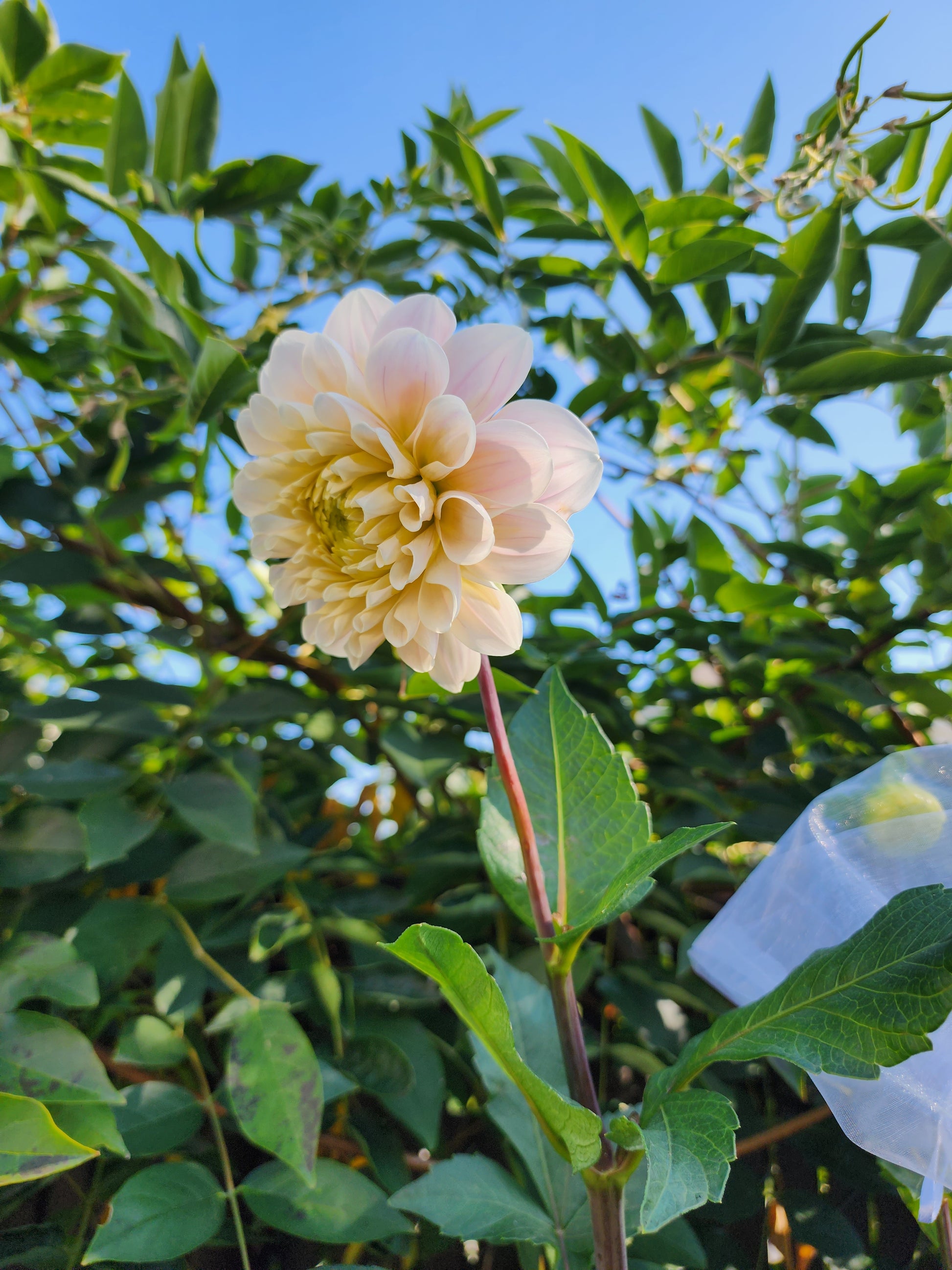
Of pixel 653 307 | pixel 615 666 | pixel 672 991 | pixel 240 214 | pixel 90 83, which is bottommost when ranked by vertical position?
pixel 672 991

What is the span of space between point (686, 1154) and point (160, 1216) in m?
0.28

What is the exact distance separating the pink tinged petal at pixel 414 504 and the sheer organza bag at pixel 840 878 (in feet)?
0.91

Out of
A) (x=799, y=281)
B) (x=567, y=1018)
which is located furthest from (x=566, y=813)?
(x=799, y=281)

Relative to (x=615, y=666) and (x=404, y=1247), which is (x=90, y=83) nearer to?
(x=615, y=666)

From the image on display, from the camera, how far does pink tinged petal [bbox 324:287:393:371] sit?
1.27 ft

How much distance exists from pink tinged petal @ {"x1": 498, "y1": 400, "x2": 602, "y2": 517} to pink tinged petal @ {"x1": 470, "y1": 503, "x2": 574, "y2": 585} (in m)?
0.02

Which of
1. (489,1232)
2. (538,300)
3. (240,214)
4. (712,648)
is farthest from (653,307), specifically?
(489,1232)

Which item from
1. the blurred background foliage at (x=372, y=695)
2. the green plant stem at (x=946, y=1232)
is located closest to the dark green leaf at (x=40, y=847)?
the blurred background foliage at (x=372, y=695)

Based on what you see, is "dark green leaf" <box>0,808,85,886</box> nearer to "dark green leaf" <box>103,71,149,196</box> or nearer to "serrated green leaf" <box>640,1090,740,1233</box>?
"serrated green leaf" <box>640,1090,740,1233</box>

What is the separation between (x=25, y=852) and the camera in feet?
1.70

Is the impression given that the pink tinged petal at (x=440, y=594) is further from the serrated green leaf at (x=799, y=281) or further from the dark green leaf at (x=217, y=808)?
the serrated green leaf at (x=799, y=281)

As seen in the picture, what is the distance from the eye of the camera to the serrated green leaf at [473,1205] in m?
0.36

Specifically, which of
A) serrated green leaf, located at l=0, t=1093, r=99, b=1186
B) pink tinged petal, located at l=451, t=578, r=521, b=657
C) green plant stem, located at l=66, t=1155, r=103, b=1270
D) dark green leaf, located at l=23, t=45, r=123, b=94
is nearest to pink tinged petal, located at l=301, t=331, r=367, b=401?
pink tinged petal, located at l=451, t=578, r=521, b=657

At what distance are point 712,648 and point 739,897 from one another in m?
0.24
